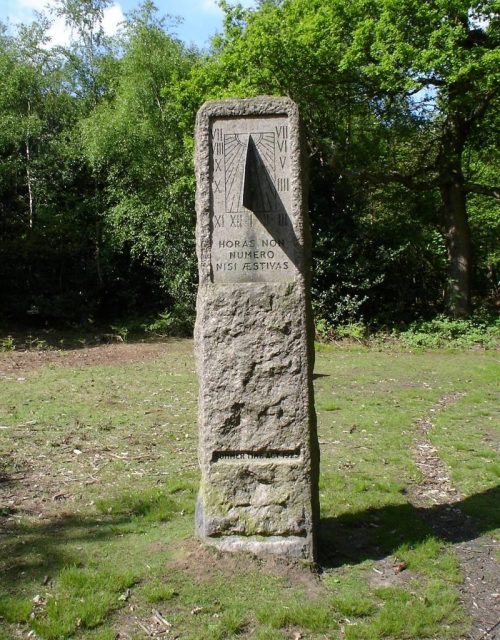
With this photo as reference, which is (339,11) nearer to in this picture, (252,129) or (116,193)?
(116,193)

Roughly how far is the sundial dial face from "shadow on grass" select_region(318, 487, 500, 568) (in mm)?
2061

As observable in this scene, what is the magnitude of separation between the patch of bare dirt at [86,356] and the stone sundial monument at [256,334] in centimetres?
851

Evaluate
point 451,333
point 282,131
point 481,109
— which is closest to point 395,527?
point 282,131

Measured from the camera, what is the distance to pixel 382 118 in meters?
17.1

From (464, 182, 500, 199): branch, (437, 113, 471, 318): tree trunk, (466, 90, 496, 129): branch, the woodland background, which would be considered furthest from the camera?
(437, 113, 471, 318): tree trunk

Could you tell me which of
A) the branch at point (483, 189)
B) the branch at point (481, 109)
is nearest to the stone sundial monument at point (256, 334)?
the branch at point (481, 109)

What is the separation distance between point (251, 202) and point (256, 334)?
0.91 meters

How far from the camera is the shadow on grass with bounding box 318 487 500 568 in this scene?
181 inches

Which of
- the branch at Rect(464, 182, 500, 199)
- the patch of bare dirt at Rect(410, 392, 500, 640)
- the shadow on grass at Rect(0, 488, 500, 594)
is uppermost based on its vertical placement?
the branch at Rect(464, 182, 500, 199)

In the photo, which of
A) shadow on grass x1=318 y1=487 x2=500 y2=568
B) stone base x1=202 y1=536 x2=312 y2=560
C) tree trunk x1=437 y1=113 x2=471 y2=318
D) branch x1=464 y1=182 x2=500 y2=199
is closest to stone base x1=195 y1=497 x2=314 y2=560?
stone base x1=202 y1=536 x2=312 y2=560

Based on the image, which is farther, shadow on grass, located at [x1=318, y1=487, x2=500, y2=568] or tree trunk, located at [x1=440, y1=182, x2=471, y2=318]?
tree trunk, located at [x1=440, y1=182, x2=471, y2=318]

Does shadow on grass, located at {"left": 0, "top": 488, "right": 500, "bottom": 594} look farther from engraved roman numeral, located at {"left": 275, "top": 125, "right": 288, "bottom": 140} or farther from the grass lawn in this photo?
engraved roman numeral, located at {"left": 275, "top": 125, "right": 288, "bottom": 140}

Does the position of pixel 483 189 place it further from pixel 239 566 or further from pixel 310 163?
pixel 239 566

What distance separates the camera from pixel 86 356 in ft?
47.3
